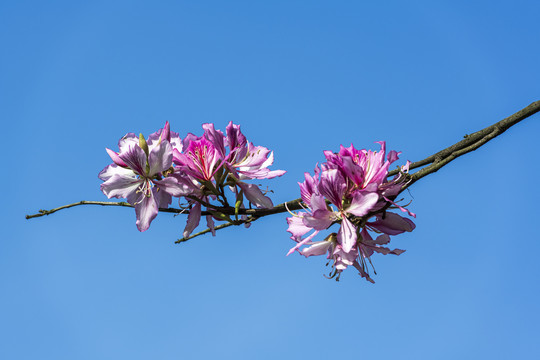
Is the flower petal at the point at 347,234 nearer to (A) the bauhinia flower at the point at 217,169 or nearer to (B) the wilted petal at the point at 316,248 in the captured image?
(B) the wilted petal at the point at 316,248

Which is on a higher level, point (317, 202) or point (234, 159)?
point (234, 159)

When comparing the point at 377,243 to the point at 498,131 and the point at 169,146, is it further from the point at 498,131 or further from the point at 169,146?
the point at 169,146

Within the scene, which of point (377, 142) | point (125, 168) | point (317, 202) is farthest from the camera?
point (125, 168)

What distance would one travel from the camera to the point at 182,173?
284 cm

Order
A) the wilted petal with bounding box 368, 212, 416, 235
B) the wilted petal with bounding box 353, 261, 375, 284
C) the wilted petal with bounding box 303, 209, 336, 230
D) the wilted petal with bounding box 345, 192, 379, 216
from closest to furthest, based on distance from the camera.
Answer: the wilted petal with bounding box 345, 192, 379, 216 → the wilted petal with bounding box 303, 209, 336, 230 → the wilted petal with bounding box 368, 212, 416, 235 → the wilted petal with bounding box 353, 261, 375, 284

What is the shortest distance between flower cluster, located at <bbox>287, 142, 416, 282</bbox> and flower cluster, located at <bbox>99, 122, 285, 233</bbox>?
33cm

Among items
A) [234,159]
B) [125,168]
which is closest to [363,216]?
[234,159]

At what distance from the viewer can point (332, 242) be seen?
111 inches

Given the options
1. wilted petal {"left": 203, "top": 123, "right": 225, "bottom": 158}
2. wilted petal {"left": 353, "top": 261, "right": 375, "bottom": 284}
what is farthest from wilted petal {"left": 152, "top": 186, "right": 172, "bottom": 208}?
wilted petal {"left": 353, "top": 261, "right": 375, "bottom": 284}

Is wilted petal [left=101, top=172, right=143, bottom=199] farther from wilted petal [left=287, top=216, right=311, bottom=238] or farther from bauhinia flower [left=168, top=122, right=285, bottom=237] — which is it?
wilted petal [left=287, top=216, right=311, bottom=238]

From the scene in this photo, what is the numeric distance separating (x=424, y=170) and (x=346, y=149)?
1.15 ft

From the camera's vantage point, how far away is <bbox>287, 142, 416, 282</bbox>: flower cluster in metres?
2.57

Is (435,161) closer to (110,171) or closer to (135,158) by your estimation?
(135,158)

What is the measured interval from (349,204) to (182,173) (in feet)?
2.58
